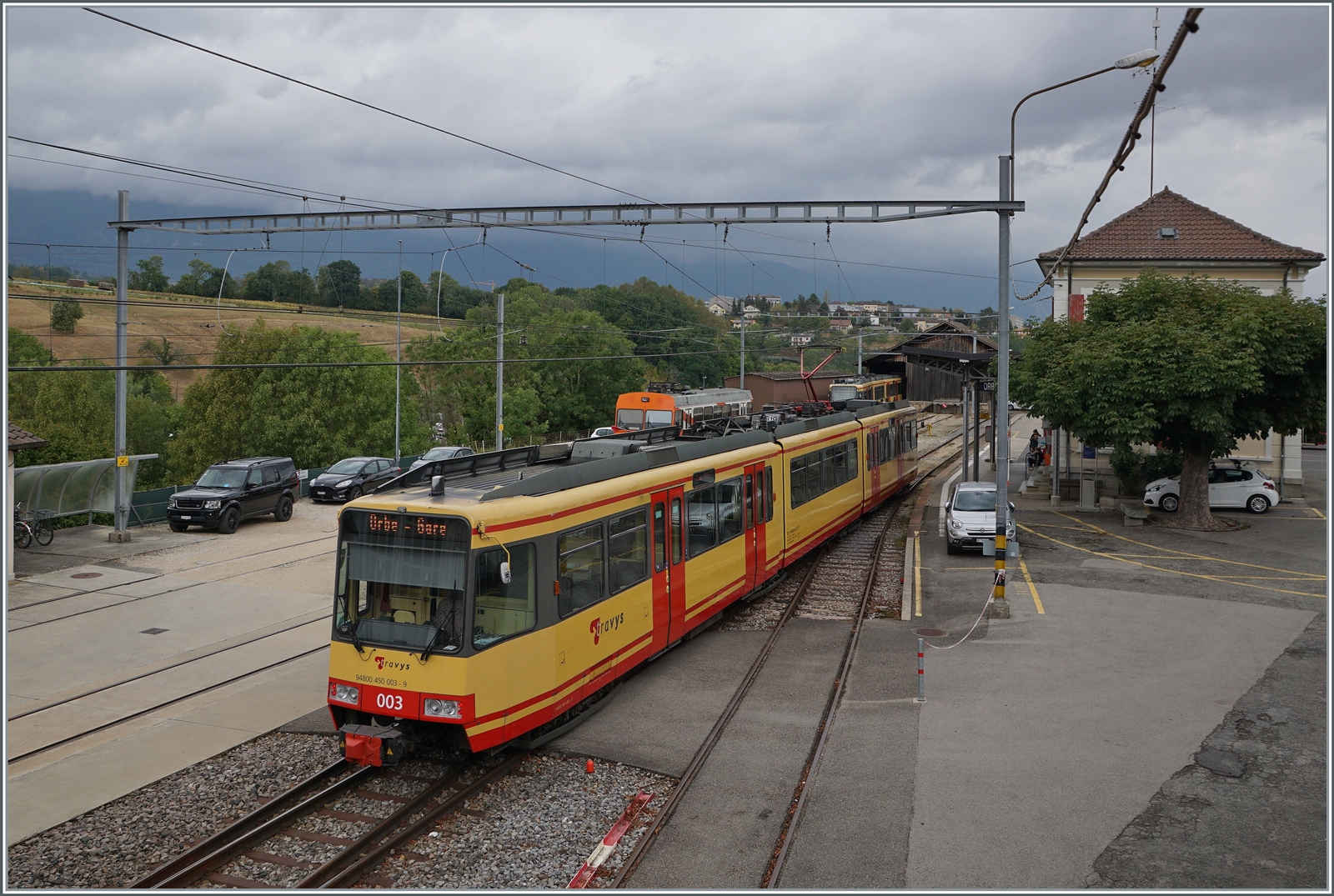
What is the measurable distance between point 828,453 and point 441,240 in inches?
521

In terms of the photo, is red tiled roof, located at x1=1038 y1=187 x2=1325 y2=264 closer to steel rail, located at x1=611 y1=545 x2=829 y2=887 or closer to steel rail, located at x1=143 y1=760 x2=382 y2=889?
steel rail, located at x1=611 y1=545 x2=829 y2=887

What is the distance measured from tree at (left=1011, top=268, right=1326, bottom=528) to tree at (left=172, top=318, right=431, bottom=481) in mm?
31083

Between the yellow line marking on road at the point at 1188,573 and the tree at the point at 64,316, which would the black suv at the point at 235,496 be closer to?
the yellow line marking on road at the point at 1188,573

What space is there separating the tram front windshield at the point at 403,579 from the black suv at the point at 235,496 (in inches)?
704

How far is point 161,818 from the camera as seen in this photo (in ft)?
28.8

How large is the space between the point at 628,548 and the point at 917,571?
33.7ft

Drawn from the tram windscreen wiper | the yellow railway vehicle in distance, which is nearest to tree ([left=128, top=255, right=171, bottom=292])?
the yellow railway vehicle in distance

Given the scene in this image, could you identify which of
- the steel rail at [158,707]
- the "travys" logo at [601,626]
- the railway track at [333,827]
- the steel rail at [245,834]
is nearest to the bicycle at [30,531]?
the steel rail at [158,707]

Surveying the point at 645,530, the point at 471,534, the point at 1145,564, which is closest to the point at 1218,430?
the point at 1145,564

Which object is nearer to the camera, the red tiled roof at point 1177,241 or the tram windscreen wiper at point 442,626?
the tram windscreen wiper at point 442,626

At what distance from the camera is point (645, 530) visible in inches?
481

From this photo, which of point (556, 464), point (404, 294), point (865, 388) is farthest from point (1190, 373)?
point (404, 294)

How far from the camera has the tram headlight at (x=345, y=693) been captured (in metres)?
9.38

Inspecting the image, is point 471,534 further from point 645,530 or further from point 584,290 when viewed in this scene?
point 584,290
